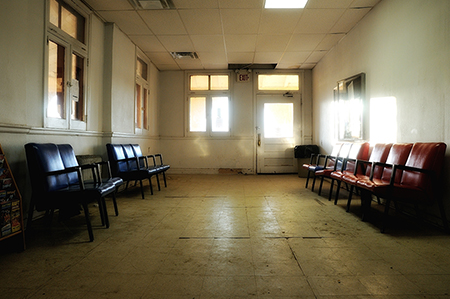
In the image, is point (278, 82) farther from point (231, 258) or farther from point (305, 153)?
point (231, 258)

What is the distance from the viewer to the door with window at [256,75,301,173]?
24.2ft

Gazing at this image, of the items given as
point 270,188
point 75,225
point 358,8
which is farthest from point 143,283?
point 358,8

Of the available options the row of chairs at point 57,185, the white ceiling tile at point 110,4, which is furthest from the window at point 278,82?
the row of chairs at point 57,185

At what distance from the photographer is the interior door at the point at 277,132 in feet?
24.3

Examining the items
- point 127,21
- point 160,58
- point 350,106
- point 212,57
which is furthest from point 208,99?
point 350,106

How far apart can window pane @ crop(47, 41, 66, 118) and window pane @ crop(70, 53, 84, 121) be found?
→ 0.21 meters

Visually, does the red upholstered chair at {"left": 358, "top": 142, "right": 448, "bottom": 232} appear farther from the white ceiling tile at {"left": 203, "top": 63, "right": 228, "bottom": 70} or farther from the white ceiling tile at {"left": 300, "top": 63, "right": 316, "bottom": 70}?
the white ceiling tile at {"left": 203, "top": 63, "right": 228, "bottom": 70}

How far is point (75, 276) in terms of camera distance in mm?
1672

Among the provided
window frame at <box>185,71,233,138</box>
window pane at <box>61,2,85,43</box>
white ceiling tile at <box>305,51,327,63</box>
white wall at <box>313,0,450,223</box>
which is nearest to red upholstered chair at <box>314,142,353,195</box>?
white wall at <box>313,0,450,223</box>

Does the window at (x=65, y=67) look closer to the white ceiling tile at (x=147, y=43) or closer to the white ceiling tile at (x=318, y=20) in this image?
the white ceiling tile at (x=147, y=43)

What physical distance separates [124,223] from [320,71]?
6.00 m

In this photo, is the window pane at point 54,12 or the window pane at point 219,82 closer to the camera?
the window pane at point 54,12

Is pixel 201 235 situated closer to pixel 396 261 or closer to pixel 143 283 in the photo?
pixel 143 283

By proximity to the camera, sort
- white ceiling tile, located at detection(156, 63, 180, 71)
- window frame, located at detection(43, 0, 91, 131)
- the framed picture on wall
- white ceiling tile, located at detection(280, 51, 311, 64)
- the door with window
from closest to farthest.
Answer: window frame, located at detection(43, 0, 91, 131) < the framed picture on wall < white ceiling tile, located at detection(280, 51, 311, 64) < white ceiling tile, located at detection(156, 63, 180, 71) < the door with window
